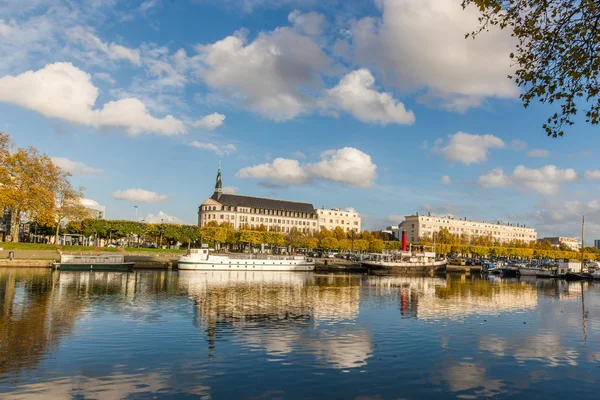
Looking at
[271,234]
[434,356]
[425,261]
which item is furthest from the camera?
[271,234]

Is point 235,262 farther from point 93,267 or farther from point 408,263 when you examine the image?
point 408,263

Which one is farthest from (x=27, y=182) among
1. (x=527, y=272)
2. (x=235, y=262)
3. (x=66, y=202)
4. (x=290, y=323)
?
(x=527, y=272)

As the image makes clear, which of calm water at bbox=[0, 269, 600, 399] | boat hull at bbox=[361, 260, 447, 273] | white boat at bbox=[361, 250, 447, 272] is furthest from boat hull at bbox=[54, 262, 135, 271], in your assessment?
white boat at bbox=[361, 250, 447, 272]

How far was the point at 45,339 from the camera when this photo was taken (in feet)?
70.7

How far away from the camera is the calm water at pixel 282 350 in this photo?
15867 mm

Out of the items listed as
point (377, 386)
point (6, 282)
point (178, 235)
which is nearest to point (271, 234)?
point (178, 235)

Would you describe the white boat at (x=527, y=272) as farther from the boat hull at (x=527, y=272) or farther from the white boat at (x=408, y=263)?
the white boat at (x=408, y=263)

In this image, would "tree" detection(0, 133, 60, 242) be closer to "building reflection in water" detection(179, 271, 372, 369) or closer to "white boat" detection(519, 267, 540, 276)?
"building reflection in water" detection(179, 271, 372, 369)

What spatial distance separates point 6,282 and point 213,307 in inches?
1020

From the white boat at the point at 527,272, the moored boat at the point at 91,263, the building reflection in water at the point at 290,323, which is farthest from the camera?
the white boat at the point at 527,272

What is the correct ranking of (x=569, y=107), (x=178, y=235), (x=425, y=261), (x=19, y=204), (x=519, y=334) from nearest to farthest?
(x=569, y=107), (x=519, y=334), (x=19, y=204), (x=425, y=261), (x=178, y=235)

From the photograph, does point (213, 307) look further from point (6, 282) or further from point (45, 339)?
point (6, 282)

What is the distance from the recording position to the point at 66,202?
88875 mm

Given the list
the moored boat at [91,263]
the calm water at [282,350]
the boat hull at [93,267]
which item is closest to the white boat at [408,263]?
the boat hull at [93,267]
